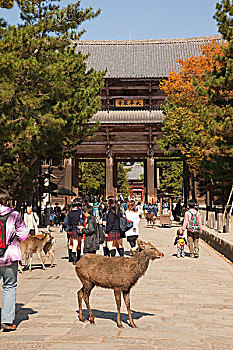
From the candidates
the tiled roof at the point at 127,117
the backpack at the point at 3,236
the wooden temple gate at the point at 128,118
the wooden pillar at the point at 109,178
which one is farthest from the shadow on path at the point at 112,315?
the tiled roof at the point at 127,117

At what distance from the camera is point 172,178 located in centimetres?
5456

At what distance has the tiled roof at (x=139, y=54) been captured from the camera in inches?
1592

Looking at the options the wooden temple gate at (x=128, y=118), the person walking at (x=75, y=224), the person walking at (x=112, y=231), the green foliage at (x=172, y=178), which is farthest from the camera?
the green foliage at (x=172, y=178)

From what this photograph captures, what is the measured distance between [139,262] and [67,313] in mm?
1451

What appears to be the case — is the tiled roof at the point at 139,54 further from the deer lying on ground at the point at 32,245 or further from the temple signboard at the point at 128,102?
the deer lying on ground at the point at 32,245

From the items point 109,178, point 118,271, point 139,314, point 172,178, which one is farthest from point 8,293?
point 172,178

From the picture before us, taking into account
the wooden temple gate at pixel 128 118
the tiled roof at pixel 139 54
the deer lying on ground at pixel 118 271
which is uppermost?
the tiled roof at pixel 139 54

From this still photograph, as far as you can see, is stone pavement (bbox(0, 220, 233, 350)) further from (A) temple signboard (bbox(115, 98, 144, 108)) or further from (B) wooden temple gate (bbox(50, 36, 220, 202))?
(A) temple signboard (bbox(115, 98, 144, 108))

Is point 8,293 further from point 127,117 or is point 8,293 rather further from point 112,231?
point 127,117

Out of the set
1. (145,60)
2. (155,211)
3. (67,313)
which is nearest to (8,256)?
(67,313)

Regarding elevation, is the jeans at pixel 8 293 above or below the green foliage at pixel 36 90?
below

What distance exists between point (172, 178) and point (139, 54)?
16.4 meters

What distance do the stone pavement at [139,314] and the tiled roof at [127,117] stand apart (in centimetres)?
2672

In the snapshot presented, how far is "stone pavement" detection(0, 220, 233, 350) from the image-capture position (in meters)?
5.28
